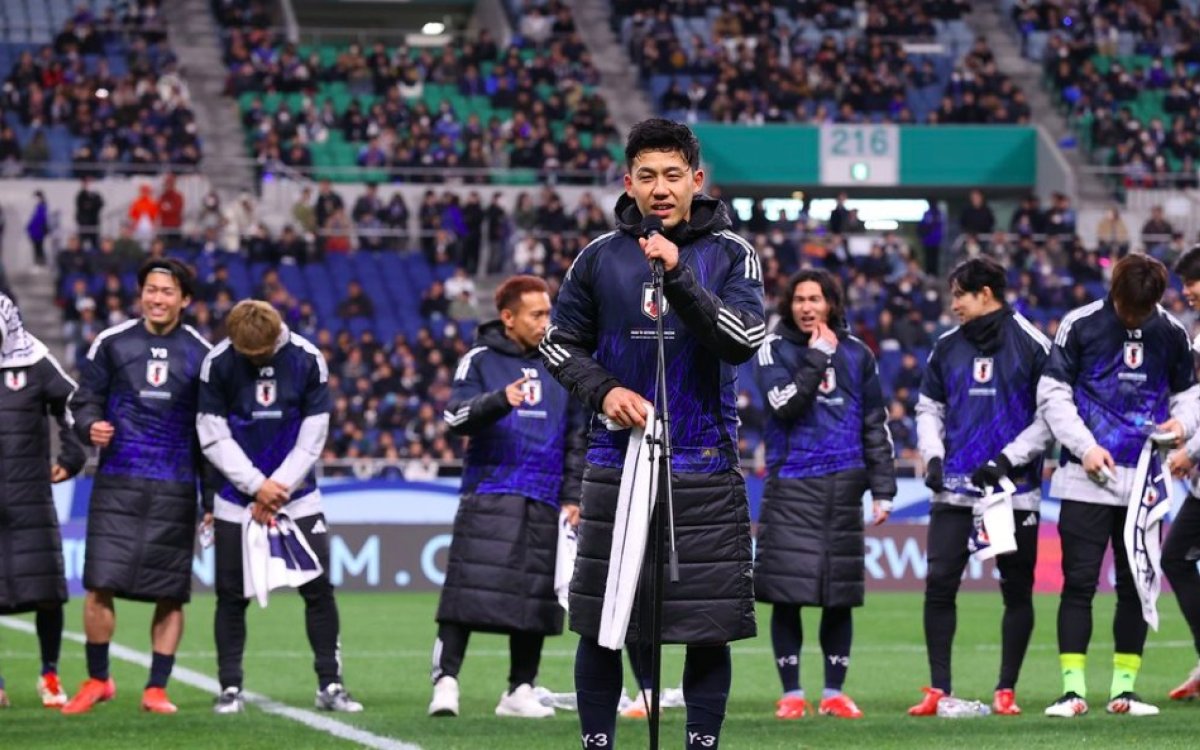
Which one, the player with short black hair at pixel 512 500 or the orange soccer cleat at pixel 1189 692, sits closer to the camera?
the player with short black hair at pixel 512 500

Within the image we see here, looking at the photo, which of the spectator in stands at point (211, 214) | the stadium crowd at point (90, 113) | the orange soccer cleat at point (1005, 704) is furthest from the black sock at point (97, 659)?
the stadium crowd at point (90, 113)

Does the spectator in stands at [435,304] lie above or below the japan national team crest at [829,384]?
above

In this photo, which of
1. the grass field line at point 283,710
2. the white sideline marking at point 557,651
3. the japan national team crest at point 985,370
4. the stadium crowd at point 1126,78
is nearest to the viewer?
the grass field line at point 283,710

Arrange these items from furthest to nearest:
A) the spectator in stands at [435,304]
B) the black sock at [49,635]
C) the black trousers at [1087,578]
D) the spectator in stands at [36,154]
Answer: the spectator in stands at [36,154] < the spectator in stands at [435,304] < the black sock at [49,635] < the black trousers at [1087,578]

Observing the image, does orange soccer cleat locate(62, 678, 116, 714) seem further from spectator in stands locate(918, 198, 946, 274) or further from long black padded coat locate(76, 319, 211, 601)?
spectator in stands locate(918, 198, 946, 274)

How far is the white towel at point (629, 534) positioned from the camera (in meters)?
6.52

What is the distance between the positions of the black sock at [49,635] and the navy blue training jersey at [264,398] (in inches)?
50.6

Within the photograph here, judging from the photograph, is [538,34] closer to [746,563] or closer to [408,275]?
[408,275]

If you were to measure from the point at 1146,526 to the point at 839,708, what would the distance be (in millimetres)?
1771

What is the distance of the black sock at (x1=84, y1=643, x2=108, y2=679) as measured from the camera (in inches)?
430

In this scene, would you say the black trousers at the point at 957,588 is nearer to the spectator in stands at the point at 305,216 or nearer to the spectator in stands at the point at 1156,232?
the spectator in stands at the point at 305,216

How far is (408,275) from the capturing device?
106 ft

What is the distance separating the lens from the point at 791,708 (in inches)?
409

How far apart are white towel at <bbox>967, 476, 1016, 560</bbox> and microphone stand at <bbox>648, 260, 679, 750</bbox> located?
13.3 feet
